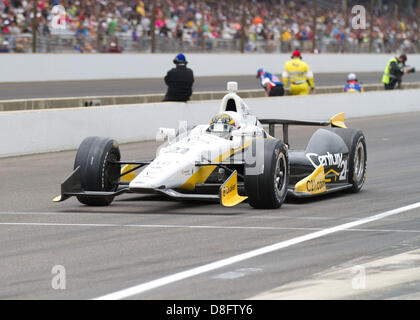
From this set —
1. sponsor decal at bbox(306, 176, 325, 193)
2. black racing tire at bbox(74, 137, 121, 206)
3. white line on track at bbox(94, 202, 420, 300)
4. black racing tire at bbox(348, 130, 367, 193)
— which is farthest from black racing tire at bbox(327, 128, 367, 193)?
black racing tire at bbox(74, 137, 121, 206)

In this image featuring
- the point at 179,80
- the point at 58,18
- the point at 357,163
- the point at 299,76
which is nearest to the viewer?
the point at 357,163

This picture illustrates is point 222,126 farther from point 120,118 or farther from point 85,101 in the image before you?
point 85,101

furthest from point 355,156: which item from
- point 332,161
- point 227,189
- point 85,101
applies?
point 85,101

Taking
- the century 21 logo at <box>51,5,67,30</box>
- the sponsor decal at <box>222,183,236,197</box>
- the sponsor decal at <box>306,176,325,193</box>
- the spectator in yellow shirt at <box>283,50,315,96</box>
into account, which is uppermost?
the century 21 logo at <box>51,5,67,30</box>

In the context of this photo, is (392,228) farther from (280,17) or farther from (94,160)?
(280,17)

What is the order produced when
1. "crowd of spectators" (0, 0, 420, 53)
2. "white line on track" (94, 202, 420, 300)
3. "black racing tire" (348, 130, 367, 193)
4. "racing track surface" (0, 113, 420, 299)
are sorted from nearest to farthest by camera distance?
"white line on track" (94, 202, 420, 300) → "racing track surface" (0, 113, 420, 299) → "black racing tire" (348, 130, 367, 193) → "crowd of spectators" (0, 0, 420, 53)

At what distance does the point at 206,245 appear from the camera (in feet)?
26.6

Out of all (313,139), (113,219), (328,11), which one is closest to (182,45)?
(328,11)

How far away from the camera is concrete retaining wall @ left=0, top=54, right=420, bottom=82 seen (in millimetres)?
30156

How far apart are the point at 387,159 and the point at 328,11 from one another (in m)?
30.8

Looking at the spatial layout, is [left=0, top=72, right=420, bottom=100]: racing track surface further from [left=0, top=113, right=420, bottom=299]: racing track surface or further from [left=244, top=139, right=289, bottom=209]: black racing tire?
[left=244, top=139, right=289, bottom=209]: black racing tire

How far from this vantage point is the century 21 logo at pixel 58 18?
3050 centimetres

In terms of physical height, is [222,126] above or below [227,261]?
above

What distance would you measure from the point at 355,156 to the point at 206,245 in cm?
438
